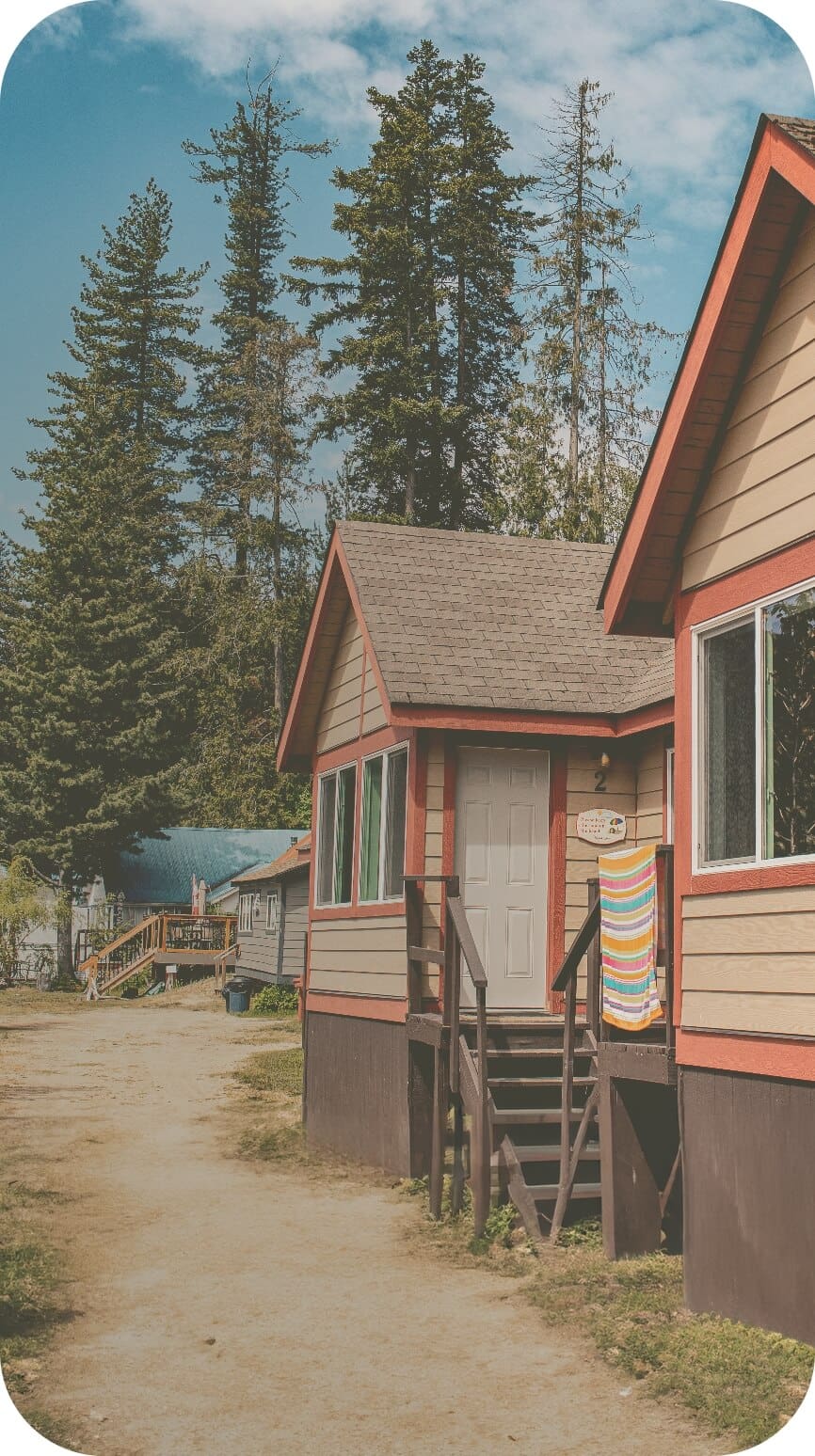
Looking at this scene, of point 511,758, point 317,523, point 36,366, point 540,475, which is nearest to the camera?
point 36,366

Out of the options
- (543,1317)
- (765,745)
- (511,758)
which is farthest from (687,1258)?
(511,758)

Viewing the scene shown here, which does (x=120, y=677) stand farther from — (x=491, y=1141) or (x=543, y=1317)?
(x=543, y=1317)

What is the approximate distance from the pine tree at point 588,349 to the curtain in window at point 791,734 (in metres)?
5.28

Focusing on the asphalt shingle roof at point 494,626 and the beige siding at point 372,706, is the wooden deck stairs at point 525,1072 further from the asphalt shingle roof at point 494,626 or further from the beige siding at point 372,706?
the beige siding at point 372,706

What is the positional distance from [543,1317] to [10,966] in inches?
1350

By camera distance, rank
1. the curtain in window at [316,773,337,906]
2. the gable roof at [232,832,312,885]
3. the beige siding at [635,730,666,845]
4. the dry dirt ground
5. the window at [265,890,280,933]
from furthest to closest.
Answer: the window at [265,890,280,933]
the gable roof at [232,832,312,885]
the curtain in window at [316,773,337,906]
the beige siding at [635,730,666,845]
the dry dirt ground

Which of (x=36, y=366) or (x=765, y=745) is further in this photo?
(x=36, y=366)

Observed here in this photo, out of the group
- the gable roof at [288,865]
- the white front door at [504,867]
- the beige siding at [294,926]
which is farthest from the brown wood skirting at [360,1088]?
the beige siding at [294,926]

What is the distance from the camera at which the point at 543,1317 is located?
24.4 ft

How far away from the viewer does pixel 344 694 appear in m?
14.4

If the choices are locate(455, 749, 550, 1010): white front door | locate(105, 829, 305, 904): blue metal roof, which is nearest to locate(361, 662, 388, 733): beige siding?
locate(455, 749, 550, 1010): white front door

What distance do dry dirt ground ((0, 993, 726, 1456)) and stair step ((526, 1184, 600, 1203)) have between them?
38.7 inches

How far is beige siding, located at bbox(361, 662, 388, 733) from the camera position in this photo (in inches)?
510

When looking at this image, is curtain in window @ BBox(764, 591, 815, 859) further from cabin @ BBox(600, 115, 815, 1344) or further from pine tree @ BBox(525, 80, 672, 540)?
pine tree @ BBox(525, 80, 672, 540)
